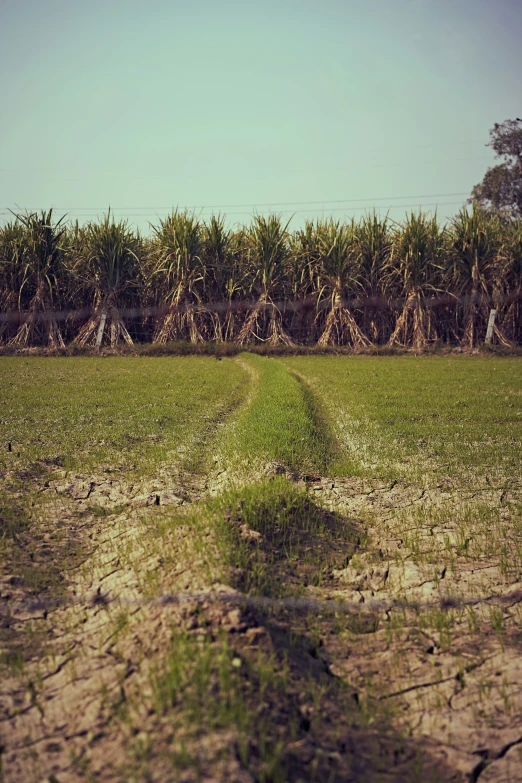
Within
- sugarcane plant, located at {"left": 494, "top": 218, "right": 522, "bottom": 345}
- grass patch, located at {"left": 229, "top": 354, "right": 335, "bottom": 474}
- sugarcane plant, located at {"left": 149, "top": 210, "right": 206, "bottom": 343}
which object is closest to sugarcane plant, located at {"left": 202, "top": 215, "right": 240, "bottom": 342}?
sugarcane plant, located at {"left": 149, "top": 210, "right": 206, "bottom": 343}

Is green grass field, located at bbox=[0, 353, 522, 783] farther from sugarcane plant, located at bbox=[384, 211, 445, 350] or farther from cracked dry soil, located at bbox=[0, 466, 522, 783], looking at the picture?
sugarcane plant, located at bbox=[384, 211, 445, 350]

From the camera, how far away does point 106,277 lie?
24094mm

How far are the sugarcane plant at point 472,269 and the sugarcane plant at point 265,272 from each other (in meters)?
6.20

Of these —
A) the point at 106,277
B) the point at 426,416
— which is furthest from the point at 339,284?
the point at 426,416

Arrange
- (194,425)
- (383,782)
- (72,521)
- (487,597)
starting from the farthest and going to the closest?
1. (194,425)
2. (72,521)
3. (487,597)
4. (383,782)

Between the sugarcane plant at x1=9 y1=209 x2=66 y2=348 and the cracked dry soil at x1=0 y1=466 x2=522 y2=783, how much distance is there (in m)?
20.1

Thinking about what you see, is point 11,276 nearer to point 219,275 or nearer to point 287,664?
point 219,275

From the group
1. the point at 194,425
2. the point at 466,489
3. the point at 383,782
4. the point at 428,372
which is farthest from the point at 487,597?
the point at 428,372

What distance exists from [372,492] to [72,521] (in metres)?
2.51

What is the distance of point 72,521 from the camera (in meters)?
5.02

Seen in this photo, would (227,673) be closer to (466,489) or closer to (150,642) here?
(150,642)

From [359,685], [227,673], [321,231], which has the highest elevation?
[321,231]

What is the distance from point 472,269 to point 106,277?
1314 centimetres

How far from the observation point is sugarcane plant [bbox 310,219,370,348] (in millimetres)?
24000
